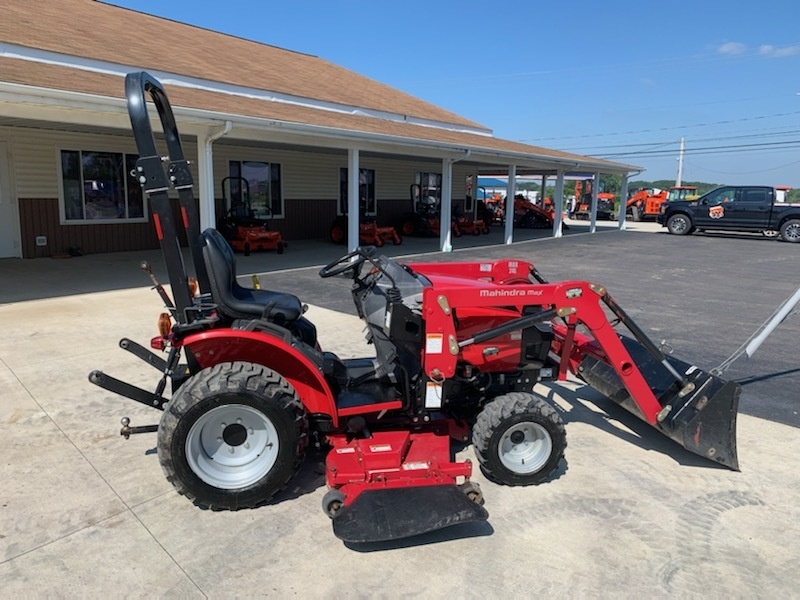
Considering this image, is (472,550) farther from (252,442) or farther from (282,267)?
(282,267)

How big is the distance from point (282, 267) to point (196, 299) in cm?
846

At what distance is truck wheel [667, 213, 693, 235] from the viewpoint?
22.0 metres

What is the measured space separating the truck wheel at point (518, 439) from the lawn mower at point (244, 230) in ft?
35.9

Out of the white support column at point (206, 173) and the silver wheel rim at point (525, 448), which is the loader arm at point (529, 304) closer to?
the silver wheel rim at point (525, 448)

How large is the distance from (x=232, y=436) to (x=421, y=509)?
1033 mm

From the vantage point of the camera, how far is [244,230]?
44.1ft

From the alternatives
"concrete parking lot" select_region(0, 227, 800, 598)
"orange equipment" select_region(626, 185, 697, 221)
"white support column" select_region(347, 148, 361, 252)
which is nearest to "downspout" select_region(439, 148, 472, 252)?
"white support column" select_region(347, 148, 361, 252)

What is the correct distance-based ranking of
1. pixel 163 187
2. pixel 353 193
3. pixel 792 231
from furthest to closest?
pixel 792 231 → pixel 353 193 → pixel 163 187

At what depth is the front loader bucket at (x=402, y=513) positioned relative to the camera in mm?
2531

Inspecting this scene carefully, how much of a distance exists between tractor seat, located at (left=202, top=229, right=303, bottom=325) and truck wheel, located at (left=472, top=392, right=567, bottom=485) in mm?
1242

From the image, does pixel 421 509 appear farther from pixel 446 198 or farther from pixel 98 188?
pixel 446 198

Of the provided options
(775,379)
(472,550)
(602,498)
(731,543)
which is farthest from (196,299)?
(775,379)

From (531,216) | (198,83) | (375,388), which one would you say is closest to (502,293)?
(375,388)

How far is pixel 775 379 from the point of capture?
5.12 metres
